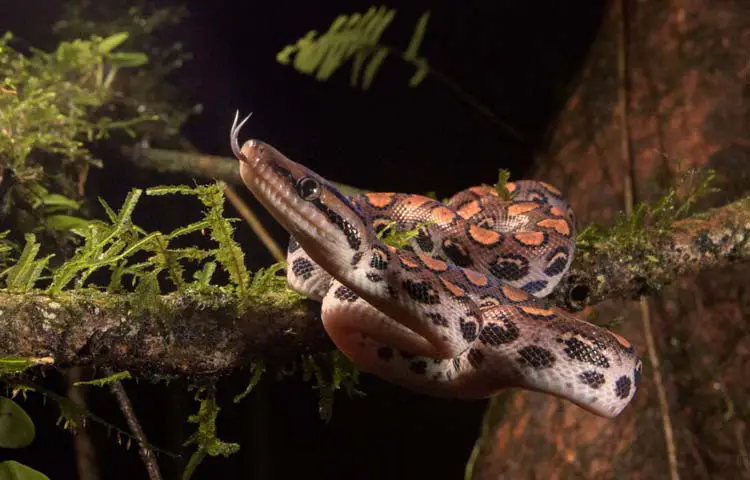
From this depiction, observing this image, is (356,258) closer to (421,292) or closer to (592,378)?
(421,292)

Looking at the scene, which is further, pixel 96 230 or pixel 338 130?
pixel 338 130

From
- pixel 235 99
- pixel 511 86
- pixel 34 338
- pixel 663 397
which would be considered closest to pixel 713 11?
pixel 511 86

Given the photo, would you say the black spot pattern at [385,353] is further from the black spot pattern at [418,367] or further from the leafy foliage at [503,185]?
the leafy foliage at [503,185]

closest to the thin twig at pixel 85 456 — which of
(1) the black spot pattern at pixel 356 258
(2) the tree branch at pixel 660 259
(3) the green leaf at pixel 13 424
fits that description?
(3) the green leaf at pixel 13 424

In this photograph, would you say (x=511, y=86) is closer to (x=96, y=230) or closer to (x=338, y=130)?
(x=338, y=130)

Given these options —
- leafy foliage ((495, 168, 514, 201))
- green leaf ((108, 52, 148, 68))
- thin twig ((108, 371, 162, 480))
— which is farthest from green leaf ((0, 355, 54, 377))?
green leaf ((108, 52, 148, 68))

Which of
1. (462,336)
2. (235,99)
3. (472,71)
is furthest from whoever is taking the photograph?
(472,71)

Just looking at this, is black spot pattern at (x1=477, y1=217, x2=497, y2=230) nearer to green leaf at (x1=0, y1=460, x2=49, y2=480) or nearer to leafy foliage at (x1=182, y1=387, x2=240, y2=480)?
leafy foliage at (x1=182, y1=387, x2=240, y2=480)
